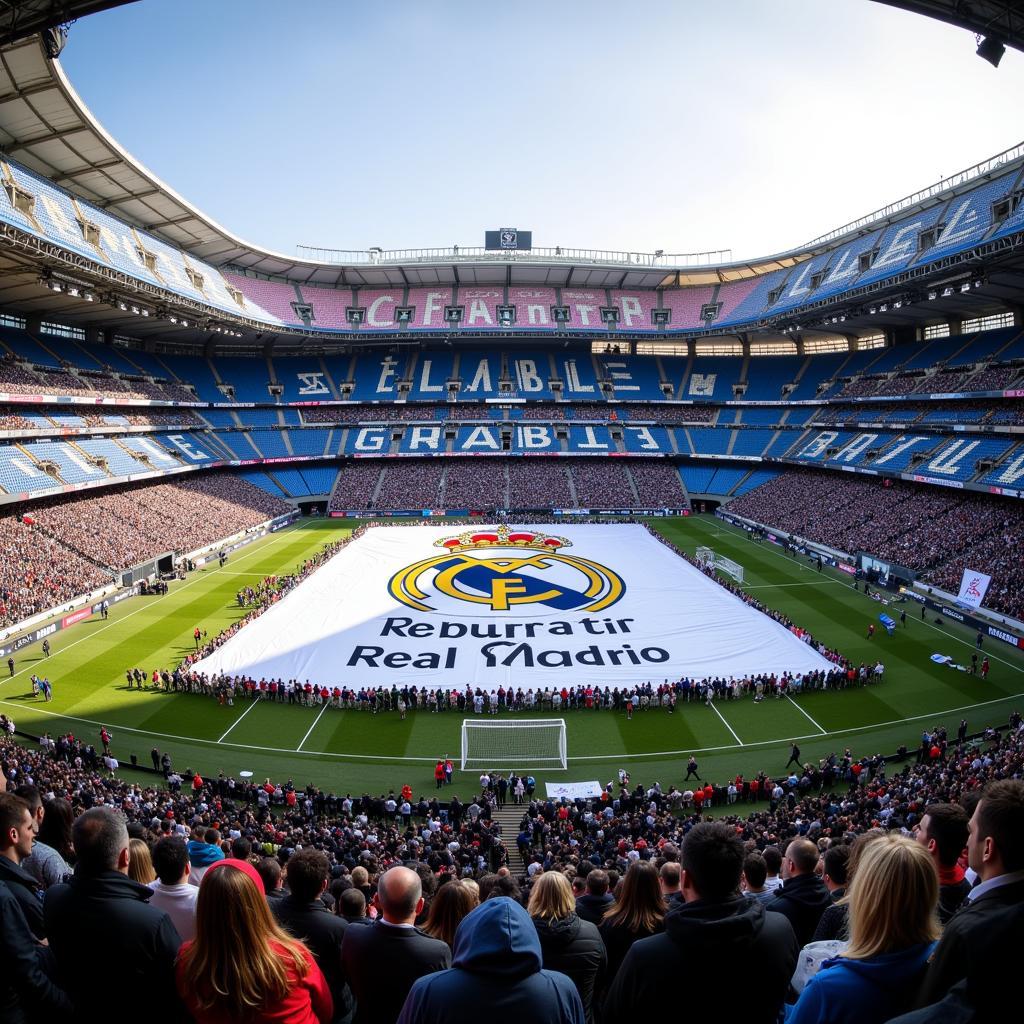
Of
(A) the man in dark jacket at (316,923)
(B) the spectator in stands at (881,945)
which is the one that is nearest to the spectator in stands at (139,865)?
(A) the man in dark jacket at (316,923)

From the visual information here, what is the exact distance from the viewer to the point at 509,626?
99.9ft

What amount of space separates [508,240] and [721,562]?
47.1m

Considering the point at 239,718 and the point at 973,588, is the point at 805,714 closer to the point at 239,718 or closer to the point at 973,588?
the point at 973,588

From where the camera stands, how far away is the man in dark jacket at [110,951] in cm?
326

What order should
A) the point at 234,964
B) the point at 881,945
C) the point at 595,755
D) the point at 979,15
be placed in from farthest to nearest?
the point at 595,755 < the point at 979,15 < the point at 234,964 < the point at 881,945

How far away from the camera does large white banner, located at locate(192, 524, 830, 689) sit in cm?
2630

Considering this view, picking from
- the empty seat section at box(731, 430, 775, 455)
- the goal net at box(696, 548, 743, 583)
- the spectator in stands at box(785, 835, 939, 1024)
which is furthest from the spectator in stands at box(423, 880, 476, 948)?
the empty seat section at box(731, 430, 775, 455)

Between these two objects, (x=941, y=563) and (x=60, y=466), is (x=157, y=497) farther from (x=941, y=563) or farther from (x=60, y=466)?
(x=941, y=563)

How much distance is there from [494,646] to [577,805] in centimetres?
1103

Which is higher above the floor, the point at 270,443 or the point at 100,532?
the point at 270,443

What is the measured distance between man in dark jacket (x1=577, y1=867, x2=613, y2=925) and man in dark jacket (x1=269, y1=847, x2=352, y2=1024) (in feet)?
9.07

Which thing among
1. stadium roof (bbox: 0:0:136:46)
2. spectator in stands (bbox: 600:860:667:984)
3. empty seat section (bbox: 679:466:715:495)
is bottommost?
spectator in stands (bbox: 600:860:667:984)

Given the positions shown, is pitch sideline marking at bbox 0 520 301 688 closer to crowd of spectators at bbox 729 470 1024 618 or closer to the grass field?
the grass field

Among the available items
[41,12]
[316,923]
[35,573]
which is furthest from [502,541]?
[316,923]
